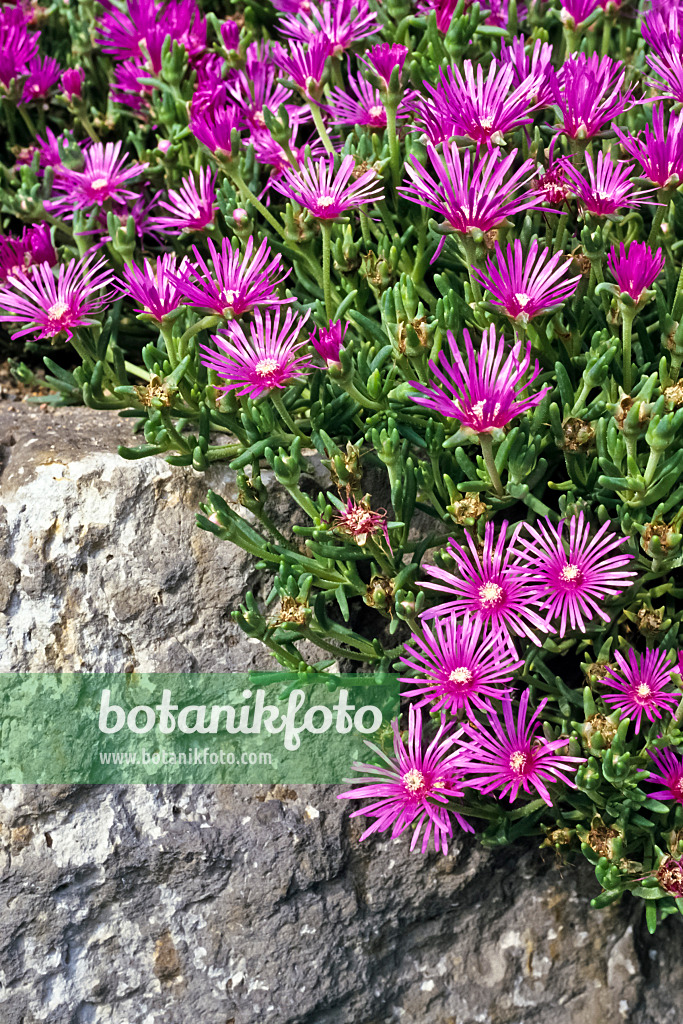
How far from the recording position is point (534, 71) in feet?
4.03

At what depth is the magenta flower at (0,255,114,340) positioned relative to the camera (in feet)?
4.21

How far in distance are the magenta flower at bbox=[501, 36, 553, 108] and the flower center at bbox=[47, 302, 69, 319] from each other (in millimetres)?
651

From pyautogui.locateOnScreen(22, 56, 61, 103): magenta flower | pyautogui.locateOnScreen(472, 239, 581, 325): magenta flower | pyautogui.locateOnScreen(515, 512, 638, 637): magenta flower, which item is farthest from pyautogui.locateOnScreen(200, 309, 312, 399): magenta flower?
pyautogui.locateOnScreen(22, 56, 61, 103): magenta flower

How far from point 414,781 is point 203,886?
31 cm

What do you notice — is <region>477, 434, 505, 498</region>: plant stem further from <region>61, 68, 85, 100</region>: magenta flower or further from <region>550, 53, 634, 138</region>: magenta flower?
<region>61, 68, 85, 100</region>: magenta flower

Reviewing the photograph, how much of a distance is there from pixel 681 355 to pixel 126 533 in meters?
0.71

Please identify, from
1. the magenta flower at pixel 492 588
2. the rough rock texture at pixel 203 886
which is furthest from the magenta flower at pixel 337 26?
the magenta flower at pixel 492 588

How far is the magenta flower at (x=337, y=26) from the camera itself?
4.50ft

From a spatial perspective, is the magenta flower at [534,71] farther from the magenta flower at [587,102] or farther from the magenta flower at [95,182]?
the magenta flower at [95,182]

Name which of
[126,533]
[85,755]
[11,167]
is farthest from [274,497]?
[11,167]

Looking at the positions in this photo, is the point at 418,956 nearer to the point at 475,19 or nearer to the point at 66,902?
the point at 66,902

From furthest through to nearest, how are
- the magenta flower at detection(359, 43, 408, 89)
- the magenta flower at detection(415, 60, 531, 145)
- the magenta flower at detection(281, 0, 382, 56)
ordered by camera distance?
1. the magenta flower at detection(281, 0, 382, 56)
2. the magenta flower at detection(359, 43, 408, 89)
3. the magenta flower at detection(415, 60, 531, 145)

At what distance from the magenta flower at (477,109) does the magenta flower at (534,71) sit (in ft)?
0.09

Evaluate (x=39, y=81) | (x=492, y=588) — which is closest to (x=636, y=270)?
(x=492, y=588)
